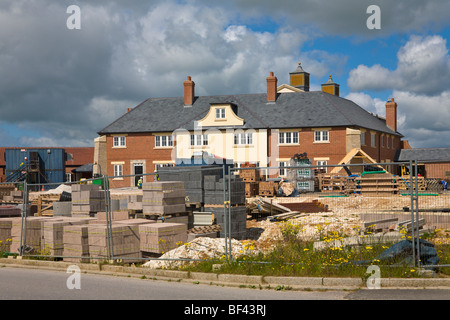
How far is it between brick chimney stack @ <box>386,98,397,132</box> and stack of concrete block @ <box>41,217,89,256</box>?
2191 inches

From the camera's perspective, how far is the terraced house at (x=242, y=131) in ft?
160

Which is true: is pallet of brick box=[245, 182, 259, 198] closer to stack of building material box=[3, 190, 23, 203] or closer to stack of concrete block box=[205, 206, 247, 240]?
stack of concrete block box=[205, 206, 247, 240]

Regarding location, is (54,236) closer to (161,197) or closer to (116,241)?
(116,241)

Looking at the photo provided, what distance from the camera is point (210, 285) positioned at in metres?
10.3

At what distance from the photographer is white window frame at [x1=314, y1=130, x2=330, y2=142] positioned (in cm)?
4866

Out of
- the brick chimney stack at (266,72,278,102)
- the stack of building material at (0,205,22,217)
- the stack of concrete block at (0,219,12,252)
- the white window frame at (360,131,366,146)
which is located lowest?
the stack of concrete block at (0,219,12,252)

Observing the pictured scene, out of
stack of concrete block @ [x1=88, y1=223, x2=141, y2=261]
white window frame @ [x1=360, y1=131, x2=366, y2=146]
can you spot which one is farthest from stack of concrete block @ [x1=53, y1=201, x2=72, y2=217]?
white window frame @ [x1=360, y1=131, x2=366, y2=146]

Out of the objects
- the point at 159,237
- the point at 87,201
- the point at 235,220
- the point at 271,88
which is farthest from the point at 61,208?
the point at 271,88

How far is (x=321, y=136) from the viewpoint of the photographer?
160 feet

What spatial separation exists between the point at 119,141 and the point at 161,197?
132 ft

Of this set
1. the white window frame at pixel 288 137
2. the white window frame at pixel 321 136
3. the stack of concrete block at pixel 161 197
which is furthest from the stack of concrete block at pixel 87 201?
the white window frame at pixel 321 136

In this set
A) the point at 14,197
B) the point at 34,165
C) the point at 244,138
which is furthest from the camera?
the point at 34,165
